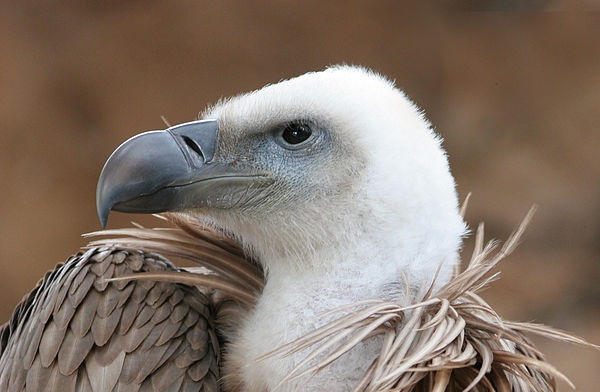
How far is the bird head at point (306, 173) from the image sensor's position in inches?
75.4

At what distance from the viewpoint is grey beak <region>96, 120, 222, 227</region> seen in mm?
1865

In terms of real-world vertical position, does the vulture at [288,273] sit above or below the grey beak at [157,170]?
below

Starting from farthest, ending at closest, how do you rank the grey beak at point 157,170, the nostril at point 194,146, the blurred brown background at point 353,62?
the blurred brown background at point 353,62, the nostril at point 194,146, the grey beak at point 157,170

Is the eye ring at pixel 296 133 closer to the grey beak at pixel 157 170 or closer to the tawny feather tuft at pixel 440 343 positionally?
the grey beak at pixel 157 170

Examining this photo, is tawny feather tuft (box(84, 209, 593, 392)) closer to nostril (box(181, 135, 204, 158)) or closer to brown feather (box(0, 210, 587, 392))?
brown feather (box(0, 210, 587, 392))

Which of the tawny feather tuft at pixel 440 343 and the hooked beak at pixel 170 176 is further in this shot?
the hooked beak at pixel 170 176

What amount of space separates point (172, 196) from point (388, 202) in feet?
1.47

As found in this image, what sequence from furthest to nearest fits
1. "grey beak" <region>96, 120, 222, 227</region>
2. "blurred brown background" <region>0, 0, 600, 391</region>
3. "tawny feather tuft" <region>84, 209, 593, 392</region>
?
"blurred brown background" <region>0, 0, 600, 391</region> < "grey beak" <region>96, 120, 222, 227</region> < "tawny feather tuft" <region>84, 209, 593, 392</region>

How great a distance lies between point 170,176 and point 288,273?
32 cm

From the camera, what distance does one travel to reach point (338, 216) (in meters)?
1.98

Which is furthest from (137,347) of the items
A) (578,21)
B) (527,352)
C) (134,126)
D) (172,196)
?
(578,21)

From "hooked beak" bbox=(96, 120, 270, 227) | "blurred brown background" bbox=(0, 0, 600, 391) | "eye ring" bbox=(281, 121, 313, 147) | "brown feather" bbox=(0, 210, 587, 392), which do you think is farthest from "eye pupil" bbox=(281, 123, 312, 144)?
"blurred brown background" bbox=(0, 0, 600, 391)

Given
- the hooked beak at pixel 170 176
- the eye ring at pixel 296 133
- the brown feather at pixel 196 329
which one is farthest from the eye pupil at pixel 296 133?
the brown feather at pixel 196 329

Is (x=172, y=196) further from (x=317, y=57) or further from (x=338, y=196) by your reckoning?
(x=317, y=57)
